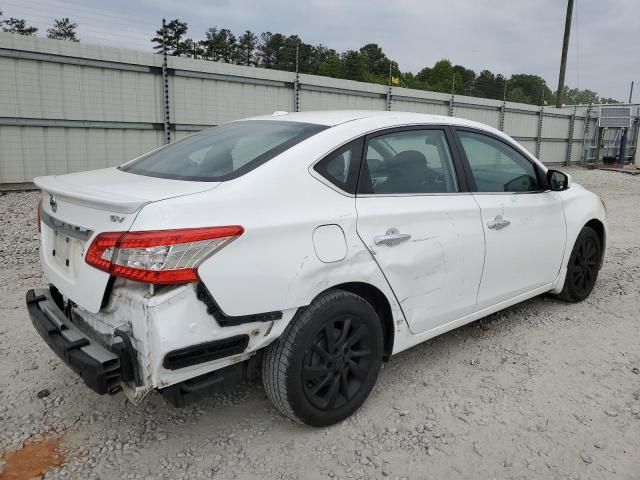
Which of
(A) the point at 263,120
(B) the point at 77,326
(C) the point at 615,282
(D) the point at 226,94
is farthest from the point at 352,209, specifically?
(D) the point at 226,94

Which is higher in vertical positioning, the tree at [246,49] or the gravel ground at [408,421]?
the tree at [246,49]

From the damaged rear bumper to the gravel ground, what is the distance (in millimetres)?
520

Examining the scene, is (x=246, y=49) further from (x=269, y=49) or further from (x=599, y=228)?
(x=599, y=228)

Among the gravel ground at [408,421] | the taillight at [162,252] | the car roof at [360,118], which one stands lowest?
the gravel ground at [408,421]

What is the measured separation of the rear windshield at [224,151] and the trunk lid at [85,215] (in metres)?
0.13

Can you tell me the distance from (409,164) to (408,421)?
1.42 meters

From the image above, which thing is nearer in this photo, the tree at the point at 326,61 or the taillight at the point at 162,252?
the taillight at the point at 162,252

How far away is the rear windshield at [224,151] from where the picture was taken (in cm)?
242

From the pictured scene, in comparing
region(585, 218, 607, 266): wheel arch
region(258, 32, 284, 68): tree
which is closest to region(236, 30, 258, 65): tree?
region(258, 32, 284, 68): tree

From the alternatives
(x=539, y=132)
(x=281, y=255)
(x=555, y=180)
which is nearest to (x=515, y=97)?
(x=539, y=132)

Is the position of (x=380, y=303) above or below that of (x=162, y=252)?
below

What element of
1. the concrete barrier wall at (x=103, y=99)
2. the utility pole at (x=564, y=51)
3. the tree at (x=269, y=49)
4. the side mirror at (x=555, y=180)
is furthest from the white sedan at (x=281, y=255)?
the utility pole at (x=564, y=51)

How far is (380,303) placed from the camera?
2.72 metres

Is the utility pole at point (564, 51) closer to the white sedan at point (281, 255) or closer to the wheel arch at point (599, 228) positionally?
the wheel arch at point (599, 228)
